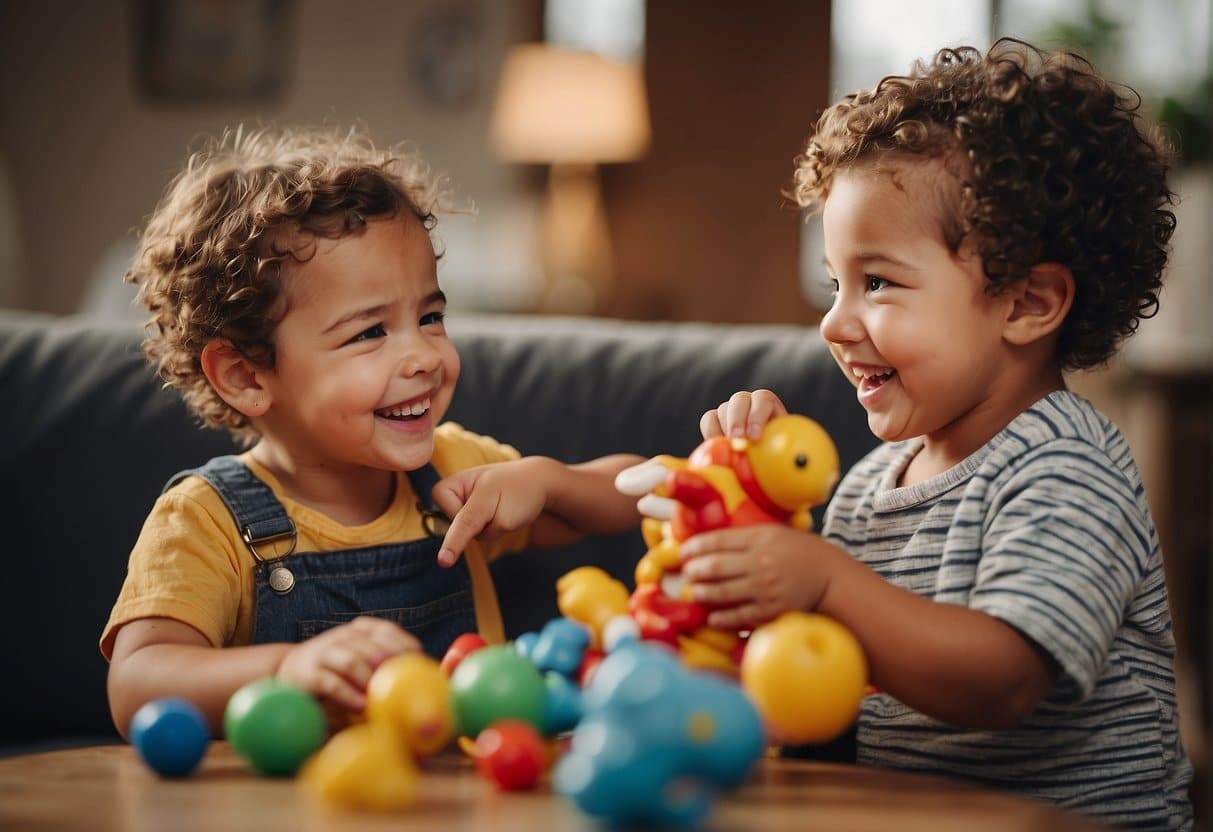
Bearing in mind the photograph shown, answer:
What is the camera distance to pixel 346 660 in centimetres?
83

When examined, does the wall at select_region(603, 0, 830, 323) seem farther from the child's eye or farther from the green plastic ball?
the green plastic ball

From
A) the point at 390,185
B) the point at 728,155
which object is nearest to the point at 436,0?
the point at 728,155

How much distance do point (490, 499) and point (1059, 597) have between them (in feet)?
1.73

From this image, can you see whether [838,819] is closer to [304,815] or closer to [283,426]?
[304,815]

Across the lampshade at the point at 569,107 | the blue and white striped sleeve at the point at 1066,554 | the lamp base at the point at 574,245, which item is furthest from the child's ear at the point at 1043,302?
the lamp base at the point at 574,245

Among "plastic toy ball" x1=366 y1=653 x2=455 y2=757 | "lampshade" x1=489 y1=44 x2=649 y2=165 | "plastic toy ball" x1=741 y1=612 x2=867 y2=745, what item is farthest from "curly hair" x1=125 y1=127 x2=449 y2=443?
"lampshade" x1=489 y1=44 x2=649 y2=165

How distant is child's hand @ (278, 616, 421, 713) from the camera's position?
0.83m

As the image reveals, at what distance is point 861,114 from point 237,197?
0.60m

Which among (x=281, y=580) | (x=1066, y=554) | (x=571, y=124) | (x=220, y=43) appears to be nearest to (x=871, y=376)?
(x=1066, y=554)

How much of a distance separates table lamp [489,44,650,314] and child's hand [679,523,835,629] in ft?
11.2

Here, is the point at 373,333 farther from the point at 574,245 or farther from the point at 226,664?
the point at 574,245

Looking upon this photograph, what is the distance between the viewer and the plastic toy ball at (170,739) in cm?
77

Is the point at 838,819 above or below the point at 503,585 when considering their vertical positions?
above

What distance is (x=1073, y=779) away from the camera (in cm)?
98
